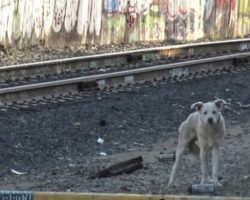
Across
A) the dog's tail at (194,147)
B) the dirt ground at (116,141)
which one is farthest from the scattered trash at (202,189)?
the dog's tail at (194,147)

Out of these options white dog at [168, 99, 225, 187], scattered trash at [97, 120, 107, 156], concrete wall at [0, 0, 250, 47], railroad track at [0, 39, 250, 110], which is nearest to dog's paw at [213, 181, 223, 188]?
white dog at [168, 99, 225, 187]

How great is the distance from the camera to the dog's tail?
834 cm

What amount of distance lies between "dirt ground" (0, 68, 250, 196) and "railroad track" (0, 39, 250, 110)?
1.67ft

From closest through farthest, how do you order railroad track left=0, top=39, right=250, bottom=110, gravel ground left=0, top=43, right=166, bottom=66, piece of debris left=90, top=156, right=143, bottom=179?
piece of debris left=90, top=156, right=143, bottom=179 → railroad track left=0, top=39, right=250, bottom=110 → gravel ground left=0, top=43, right=166, bottom=66

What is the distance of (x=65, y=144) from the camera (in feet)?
36.9

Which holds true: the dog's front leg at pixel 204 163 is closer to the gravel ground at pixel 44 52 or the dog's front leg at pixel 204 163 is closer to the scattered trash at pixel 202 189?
the scattered trash at pixel 202 189

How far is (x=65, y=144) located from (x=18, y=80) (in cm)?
474

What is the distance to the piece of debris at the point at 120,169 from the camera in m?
9.03

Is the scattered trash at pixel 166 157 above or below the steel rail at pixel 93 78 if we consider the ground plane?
below

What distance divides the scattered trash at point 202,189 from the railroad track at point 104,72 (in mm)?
5875

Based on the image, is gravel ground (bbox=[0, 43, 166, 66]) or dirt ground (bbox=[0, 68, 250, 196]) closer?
dirt ground (bbox=[0, 68, 250, 196])

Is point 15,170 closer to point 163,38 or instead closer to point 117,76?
point 117,76

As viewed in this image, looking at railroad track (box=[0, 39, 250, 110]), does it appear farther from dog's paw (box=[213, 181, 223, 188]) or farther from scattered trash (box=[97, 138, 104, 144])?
dog's paw (box=[213, 181, 223, 188])

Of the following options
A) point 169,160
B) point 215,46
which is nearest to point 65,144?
point 169,160
